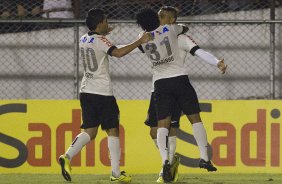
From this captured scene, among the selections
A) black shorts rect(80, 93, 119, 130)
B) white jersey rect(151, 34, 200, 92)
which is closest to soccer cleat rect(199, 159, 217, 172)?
black shorts rect(80, 93, 119, 130)

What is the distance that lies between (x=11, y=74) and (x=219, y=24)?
125 inches

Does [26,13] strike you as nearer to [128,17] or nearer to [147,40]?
[128,17]

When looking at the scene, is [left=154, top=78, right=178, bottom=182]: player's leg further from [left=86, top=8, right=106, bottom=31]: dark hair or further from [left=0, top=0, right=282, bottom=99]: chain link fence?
[left=0, top=0, right=282, bottom=99]: chain link fence

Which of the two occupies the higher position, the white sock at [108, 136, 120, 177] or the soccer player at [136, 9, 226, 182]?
the soccer player at [136, 9, 226, 182]

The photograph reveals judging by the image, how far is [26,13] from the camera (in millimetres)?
13391

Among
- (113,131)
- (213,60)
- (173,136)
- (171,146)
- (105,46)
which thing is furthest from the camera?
(173,136)

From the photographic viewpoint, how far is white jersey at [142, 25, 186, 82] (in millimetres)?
10258

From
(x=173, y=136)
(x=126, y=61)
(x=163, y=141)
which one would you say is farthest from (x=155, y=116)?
(x=126, y=61)

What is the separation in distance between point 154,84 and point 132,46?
709 mm

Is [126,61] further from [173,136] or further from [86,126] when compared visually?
[86,126]

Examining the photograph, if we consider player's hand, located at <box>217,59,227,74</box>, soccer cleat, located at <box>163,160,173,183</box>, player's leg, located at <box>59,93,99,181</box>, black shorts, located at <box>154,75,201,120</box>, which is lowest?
soccer cleat, located at <box>163,160,173,183</box>

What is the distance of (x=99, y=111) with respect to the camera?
10453 millimetres

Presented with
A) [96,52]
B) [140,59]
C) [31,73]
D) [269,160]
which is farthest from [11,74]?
[269,160]

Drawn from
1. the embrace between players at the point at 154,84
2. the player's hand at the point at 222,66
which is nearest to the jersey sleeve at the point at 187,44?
the embrace between players at the point at 154,84
